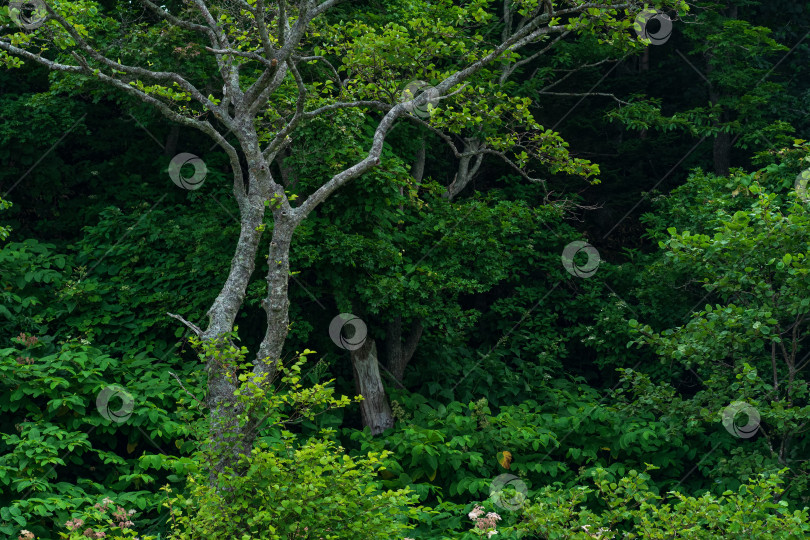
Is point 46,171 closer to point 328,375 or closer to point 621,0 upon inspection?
point 328,375

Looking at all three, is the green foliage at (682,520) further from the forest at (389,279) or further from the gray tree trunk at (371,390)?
the gray tree trunk at (371,390)

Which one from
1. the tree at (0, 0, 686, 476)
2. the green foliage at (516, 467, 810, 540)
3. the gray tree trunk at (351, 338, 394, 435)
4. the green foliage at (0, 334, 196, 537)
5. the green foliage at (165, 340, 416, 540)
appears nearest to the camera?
the green foliage at (165, 340, 416, 540)

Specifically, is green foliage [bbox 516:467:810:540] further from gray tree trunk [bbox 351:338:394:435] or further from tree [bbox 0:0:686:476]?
gray tree trunk [bbox 351:338:394:435]

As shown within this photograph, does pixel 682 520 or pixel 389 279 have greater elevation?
pixel 389 279

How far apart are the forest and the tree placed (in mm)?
42

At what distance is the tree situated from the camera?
7375 mm

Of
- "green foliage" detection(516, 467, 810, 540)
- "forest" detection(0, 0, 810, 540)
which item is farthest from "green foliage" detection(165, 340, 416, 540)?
"green foliage" detection(516, 467, 810, 540)

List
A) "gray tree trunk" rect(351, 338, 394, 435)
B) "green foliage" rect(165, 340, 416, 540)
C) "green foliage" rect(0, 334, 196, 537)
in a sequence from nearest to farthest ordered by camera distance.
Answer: "green foliage" rect(165, 340, 416, 540)
"green foliage" rect(0, 334, 196, 537)
"gray tree trunk" rect(351, 338, 394, 435)

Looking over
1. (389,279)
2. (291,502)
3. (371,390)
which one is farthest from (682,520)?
A: (371,390)

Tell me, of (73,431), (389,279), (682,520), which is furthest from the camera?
(389,279)

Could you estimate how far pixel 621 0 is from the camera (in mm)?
8297

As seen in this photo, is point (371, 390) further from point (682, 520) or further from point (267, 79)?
point (682, 520)

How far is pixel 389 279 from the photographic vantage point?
10867mm

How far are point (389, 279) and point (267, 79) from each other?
3752 millimetres
